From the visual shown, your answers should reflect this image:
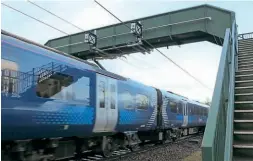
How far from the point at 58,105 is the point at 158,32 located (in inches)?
598

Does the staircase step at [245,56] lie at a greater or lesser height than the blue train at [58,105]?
greater

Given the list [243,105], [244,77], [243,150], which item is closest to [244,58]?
[244,77]

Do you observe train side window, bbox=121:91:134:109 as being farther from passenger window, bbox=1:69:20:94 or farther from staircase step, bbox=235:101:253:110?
staircase step, bbox=235:101:253:110

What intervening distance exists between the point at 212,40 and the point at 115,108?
1209 centimetres

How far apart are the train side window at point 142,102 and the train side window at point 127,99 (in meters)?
0.75

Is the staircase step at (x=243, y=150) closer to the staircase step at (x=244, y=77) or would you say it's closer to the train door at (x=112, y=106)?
the staircase step at (x=244, y=77)

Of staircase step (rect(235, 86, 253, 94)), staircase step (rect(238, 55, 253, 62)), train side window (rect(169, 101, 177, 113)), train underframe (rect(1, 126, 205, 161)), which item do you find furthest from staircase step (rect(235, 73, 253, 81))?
train side window (rect(169, 101, 177, 113))

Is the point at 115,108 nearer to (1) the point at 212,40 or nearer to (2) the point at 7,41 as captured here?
(2) the point at 7,41

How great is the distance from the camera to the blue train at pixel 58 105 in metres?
6.78

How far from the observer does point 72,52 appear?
26438 millimetres

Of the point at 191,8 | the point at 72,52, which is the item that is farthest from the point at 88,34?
the point at 191,8

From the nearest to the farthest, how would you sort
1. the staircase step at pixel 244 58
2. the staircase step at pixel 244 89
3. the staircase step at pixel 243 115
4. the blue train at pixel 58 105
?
the staircase step at pixel 243 115 → the blue train at pixel 58 105 → the staircase step at pixel 244 89 → the staircase step at pixel 244 58

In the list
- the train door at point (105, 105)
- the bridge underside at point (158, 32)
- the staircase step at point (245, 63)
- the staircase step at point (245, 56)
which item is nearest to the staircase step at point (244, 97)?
the staircase step at point (245, 63)

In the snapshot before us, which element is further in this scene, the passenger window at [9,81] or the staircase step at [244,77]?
the staircase step at [244,77]
